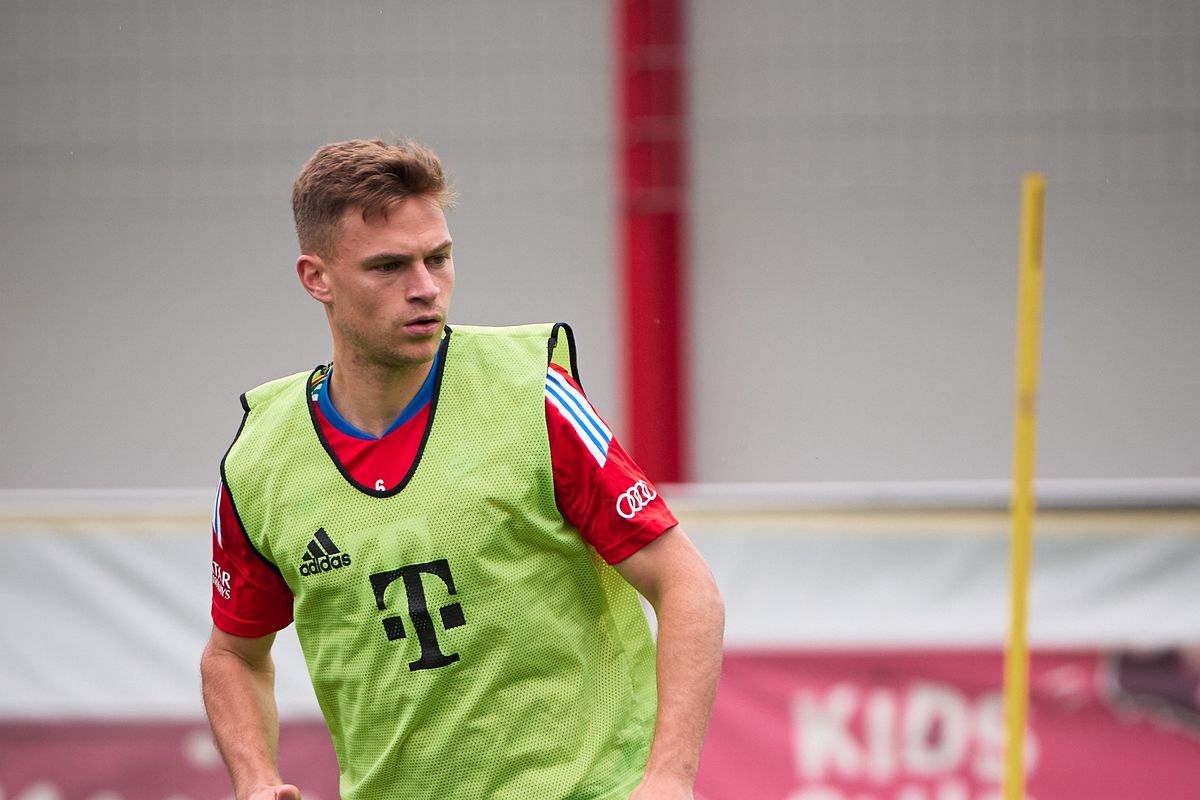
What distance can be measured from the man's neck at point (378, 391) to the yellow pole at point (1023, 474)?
6.01 feet

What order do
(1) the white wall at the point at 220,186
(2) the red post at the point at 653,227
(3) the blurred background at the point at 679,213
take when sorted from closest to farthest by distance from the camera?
(3) the blurred background at the point at 679,213 < (2) the red post at the point at 653,227 < (1) the white wall at the point at 220,186

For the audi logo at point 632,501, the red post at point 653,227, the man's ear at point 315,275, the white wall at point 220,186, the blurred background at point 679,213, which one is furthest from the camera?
the white wall at point 220,186

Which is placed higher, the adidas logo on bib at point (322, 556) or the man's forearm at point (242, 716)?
the adidas logo on bib at point (322, 556)

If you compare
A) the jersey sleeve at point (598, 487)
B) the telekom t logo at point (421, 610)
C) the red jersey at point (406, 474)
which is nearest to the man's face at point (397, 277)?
the red jersey at point (406, 474)

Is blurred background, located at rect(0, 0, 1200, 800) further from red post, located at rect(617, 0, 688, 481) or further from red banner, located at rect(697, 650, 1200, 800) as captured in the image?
red banner, located at rect(697, 650, 1200, 800)

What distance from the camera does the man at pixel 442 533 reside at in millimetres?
2408

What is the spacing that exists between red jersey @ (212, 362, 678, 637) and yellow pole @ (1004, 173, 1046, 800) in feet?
5.49

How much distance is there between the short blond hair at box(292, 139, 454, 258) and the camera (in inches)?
94.6

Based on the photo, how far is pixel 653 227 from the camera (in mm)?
6145

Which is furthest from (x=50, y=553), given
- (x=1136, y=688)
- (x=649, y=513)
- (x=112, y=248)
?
(x=1136, y=688)

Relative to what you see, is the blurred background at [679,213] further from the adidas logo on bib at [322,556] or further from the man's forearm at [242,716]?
the adidas logo on bib at [322,556]

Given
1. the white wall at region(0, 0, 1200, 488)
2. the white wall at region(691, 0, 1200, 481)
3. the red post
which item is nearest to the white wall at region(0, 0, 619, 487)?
the white wall at region(0, 0, 1200, 488)

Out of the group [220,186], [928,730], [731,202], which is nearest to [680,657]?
[928,730]

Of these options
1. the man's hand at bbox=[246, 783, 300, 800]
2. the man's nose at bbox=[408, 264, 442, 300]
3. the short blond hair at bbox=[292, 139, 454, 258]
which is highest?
the short blond hair at bbox=[292, 139, 454, 258]
